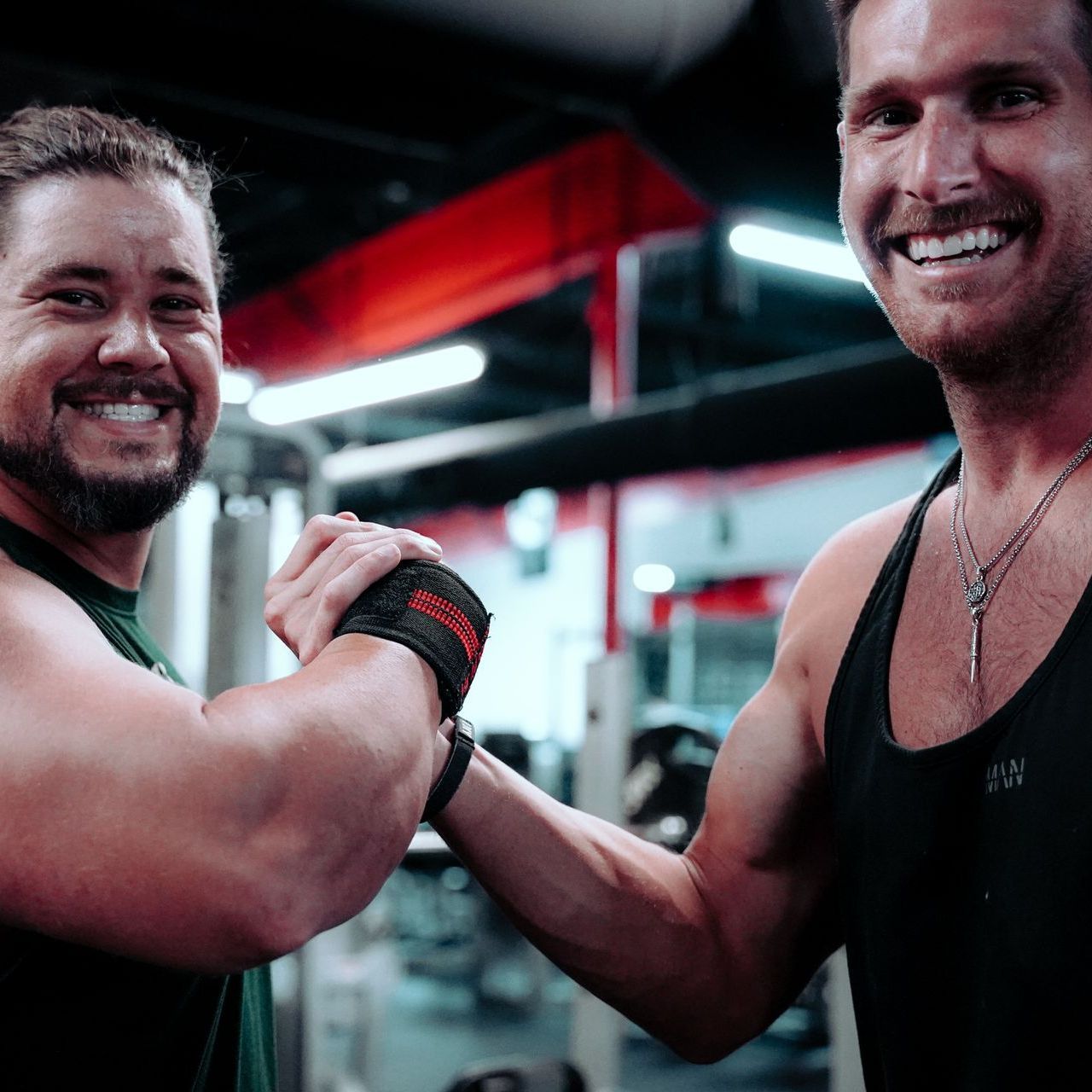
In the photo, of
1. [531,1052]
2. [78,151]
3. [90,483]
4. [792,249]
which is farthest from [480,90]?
[531,1052]

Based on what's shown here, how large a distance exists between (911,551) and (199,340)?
0.92 m

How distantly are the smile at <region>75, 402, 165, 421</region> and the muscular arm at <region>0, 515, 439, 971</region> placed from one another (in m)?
0.40

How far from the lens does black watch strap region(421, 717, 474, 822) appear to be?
4.52 ft

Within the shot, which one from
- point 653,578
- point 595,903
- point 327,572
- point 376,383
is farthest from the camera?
point 653,578

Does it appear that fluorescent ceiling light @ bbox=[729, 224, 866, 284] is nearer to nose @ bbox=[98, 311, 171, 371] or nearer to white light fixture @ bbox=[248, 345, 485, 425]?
white light fixture @ bbox=[248, 345, 485, 425]

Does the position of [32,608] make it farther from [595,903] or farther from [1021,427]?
[1021,427]

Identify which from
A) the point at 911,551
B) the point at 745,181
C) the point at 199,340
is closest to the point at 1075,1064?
the point at 911,551

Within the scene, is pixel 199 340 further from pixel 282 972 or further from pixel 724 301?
pixel 724 301

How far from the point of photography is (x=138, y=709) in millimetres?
1000

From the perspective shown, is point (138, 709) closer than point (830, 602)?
Yes

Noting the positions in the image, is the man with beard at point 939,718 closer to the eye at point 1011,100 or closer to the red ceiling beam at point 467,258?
the eye at point 1011,100

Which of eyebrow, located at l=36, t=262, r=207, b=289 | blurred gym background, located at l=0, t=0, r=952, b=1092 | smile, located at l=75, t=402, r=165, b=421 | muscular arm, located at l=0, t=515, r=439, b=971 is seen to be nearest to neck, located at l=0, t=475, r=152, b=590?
smile, located at l=75, t=402, r=165, b=421

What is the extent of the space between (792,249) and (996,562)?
13.9 feet

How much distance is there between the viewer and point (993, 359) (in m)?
1.26
